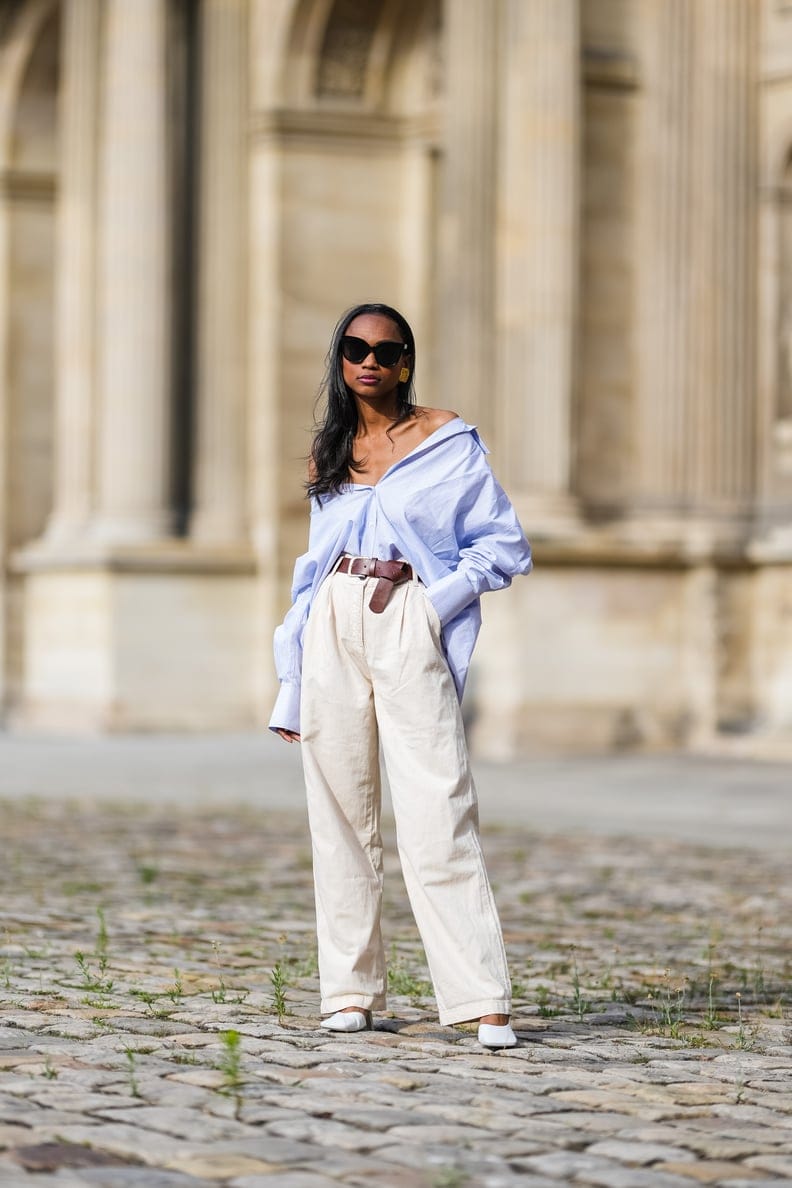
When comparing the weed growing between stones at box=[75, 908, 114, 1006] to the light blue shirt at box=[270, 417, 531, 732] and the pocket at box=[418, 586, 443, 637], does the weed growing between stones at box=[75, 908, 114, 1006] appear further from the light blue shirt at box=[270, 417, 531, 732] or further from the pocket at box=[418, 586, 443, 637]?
the pocket at box=[418, 586, 443, 637]

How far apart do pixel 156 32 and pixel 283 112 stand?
1.36 meters

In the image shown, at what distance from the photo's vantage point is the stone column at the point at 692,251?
61.2 feet

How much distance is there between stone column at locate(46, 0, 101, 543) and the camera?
2489 cm

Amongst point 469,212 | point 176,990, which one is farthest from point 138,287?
point 176,990

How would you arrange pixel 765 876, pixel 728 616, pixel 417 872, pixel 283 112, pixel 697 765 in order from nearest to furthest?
pixel 417 872 < pixel 765 876 < pixel 697 765 < pixel 728 616 < pixel 283 112

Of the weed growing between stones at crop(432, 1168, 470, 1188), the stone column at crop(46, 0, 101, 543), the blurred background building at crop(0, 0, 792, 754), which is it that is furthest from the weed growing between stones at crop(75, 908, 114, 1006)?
the stone column at crop(46, 0, 101, 543)

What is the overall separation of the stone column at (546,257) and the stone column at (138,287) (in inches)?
216

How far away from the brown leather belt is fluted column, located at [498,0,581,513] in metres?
12.2

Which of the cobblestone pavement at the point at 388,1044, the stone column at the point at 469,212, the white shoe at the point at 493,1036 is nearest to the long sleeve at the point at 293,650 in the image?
the cobblestone pavement at the point at 388,1044

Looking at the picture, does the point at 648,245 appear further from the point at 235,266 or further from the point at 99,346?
the point at 99,346

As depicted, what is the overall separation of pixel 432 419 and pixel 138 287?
17254 mm

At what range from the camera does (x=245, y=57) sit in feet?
76.2

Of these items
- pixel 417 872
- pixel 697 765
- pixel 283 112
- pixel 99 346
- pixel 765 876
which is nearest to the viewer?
pixel 417 872

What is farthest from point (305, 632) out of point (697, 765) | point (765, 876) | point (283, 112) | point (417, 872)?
point (283, 112)
